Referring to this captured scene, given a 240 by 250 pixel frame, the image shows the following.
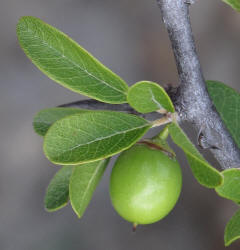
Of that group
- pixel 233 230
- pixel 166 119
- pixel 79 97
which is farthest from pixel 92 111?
pixel 79 97

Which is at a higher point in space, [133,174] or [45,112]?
[45,112]

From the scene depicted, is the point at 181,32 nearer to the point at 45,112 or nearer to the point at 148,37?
the point at 45,112

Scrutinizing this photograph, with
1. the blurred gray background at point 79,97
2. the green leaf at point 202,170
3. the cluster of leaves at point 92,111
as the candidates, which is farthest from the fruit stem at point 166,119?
the blurred gray background at point 79,97

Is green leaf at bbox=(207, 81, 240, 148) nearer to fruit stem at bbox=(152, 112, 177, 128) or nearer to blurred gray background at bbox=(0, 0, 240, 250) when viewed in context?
fruit stem at bbox=(152, 112, 177, 128)

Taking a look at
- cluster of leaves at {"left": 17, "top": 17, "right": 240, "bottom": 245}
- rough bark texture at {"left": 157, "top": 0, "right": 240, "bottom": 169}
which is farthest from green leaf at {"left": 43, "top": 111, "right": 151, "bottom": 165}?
rough bark texture at {"left": 157, "top": 0, "right": 240, "bottom": 169}

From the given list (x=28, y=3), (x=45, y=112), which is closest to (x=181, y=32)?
(x=45, y=112)

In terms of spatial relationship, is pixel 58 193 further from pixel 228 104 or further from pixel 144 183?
pixel 228 104
